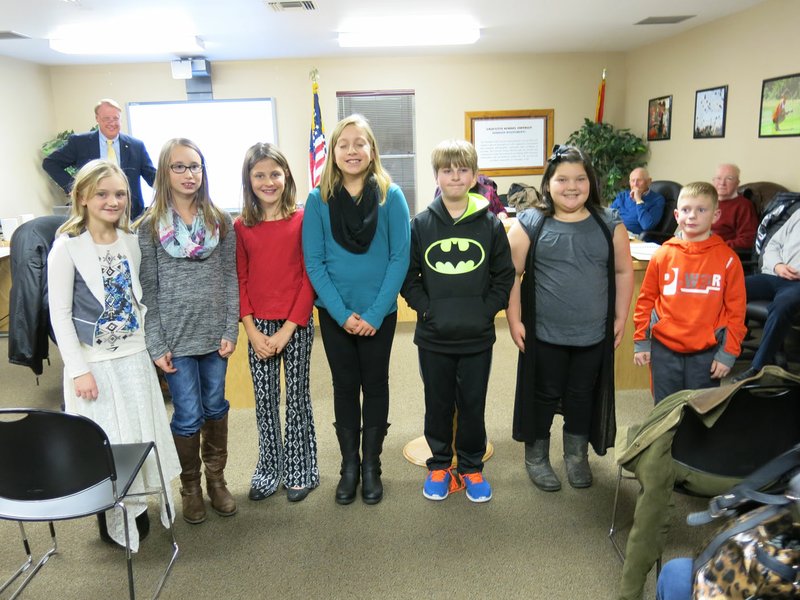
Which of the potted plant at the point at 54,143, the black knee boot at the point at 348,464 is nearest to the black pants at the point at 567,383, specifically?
the black knee boot at the point at 348,464

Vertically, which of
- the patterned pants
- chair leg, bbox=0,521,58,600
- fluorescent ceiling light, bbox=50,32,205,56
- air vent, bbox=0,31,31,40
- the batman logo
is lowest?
chair leg, bbox=0,521,58,600

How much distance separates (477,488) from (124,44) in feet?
16.7

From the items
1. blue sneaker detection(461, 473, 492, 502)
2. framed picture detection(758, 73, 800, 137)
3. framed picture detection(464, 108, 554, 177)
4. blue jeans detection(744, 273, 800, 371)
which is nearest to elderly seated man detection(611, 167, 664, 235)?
framed picture detection(758, 73, 800, 137)

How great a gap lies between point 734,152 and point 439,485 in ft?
13.7

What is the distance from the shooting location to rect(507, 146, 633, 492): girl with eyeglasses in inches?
85.7

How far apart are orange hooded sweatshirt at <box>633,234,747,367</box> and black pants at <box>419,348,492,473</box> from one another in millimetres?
714

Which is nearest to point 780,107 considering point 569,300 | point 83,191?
point 569,300

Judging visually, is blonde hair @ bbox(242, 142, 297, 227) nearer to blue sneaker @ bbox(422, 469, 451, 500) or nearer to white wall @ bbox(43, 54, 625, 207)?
blue sneaker @ bbox(422, 469, 451, 500)

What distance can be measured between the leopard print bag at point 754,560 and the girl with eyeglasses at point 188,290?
1.62 meters

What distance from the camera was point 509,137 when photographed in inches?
264

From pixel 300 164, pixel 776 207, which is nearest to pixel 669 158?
pixel 776 207

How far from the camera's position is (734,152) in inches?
193

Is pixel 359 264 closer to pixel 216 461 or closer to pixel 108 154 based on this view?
pixel 216 461

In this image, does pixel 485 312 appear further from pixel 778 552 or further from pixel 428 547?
pixel 778 552
